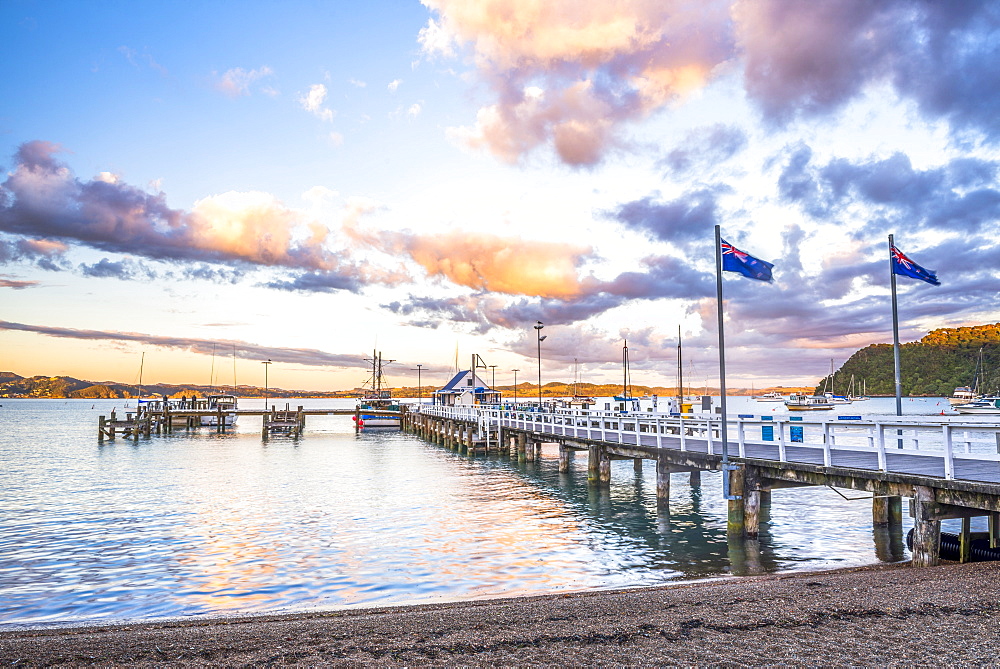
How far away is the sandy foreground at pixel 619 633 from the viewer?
7.21m

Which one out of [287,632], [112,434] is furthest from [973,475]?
[112,434]

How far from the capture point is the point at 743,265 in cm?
1738

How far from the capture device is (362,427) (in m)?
81.2

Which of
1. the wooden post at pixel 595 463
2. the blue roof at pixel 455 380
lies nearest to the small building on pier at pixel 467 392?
the blue roof at pixel 455 380

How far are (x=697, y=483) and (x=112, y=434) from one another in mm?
57467

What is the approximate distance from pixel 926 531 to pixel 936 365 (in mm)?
164468

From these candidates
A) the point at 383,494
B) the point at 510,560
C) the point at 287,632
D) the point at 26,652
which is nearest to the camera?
the point at 26,652

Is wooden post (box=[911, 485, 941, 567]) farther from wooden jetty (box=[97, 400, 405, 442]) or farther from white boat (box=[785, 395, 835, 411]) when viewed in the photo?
white boat (box=[785, 395, 835, 411])

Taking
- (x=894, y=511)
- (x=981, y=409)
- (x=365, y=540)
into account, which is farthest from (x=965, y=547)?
(x=981, y=409)

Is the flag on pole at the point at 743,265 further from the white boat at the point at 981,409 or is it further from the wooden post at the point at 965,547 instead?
the white boat at the point at 981,409

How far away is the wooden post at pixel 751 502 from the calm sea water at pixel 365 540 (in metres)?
0.37

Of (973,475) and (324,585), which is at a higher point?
(973,475)

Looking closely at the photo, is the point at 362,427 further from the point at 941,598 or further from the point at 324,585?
the point at 941,598

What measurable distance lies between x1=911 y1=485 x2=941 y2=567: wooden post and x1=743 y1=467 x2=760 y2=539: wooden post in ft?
15.7
